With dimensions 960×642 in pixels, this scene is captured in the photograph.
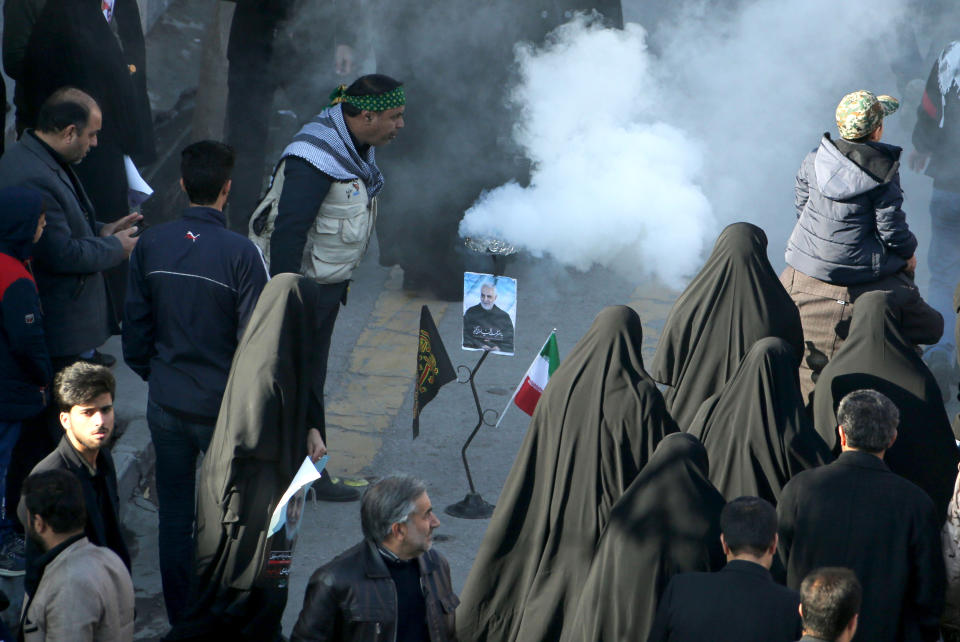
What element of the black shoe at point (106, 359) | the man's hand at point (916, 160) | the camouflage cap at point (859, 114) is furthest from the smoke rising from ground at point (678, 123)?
the camouflage cap at point (859, 114)

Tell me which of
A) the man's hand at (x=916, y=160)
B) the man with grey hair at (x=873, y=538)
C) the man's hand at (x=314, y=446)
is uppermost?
the man's hand at (x=916, y=160)

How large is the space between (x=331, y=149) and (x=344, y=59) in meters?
3.51

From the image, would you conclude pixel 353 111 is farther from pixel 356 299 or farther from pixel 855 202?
pixel 356 299

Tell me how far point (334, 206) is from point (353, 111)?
43 cm

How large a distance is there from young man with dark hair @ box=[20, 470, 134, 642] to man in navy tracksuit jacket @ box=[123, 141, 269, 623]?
1.08m

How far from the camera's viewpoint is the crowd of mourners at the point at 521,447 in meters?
3.37

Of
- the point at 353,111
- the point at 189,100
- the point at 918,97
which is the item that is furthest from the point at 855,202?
the point at 189,100

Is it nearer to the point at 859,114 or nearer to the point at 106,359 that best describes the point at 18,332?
the point at 106,359

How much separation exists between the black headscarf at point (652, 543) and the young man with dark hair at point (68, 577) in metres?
1.35

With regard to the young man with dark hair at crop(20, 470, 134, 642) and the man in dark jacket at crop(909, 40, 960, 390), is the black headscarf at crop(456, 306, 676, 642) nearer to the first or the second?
the young man with dark hair at crop(20, 470, 134, 642)

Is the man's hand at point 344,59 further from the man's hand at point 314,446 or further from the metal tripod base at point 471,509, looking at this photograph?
the man's hand at point 314,446

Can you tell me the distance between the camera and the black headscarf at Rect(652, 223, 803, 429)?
5.31 meters

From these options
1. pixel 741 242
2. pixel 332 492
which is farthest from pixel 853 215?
pixel 332 492

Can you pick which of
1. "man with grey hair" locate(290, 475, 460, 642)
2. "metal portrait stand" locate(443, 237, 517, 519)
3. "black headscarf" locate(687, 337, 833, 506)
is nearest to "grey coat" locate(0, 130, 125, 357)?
"metal portrait stand" locate(443, 237, 517, 519)
